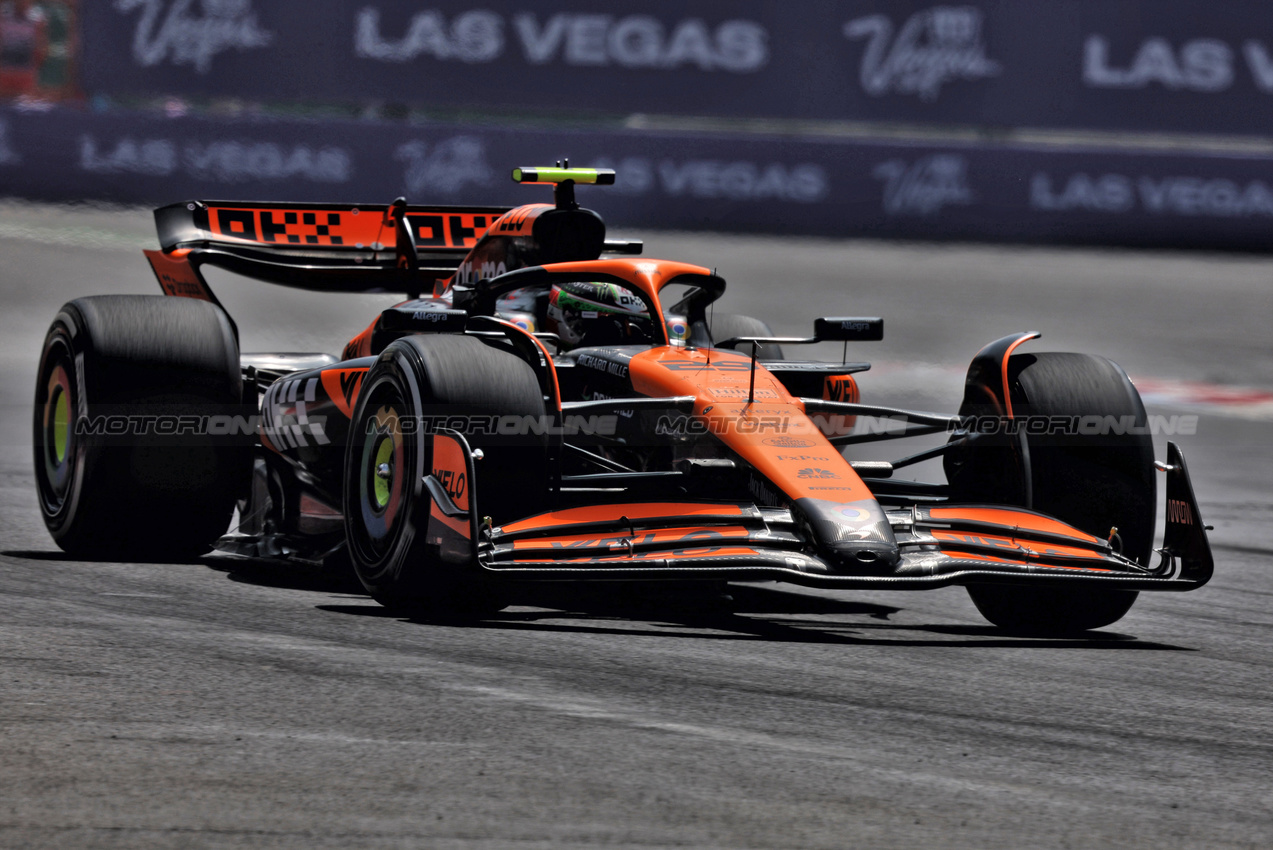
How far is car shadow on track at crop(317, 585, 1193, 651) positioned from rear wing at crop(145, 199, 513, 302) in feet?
9.56

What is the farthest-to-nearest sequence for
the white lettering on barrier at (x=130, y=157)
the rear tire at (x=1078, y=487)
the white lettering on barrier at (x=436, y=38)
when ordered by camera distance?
the white lettering on barrier at (x=436, y=38) < the white lettering on barrier at (x=130, y=157) < the rear tire at (x=1078, y=487)

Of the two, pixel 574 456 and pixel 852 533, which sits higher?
pixel 574 456

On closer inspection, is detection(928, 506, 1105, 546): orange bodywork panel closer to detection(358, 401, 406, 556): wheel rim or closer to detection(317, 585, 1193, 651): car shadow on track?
detection(317, 585, 1193, 651): car shadow on track

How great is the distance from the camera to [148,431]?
696 centimetres

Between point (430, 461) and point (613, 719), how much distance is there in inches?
60.9

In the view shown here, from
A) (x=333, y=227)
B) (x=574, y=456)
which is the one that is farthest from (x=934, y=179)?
(x=574, y=456)

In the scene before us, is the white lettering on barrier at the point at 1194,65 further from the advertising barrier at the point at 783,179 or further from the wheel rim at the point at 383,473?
the wheel rim at the point at 383,473

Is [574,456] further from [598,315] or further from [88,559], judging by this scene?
[88,559]

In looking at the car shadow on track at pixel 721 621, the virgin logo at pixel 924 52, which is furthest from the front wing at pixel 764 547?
the virgin logo at pixel 924 52

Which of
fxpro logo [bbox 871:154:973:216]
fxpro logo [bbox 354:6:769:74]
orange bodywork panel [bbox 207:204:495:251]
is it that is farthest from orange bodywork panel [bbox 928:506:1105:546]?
fxpro logo [bbox 354:6:769:74]

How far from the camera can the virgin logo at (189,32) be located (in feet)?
74.3

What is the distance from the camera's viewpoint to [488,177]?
2141cm

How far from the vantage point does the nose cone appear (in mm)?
5449

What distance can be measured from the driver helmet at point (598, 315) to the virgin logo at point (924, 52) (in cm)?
1674
